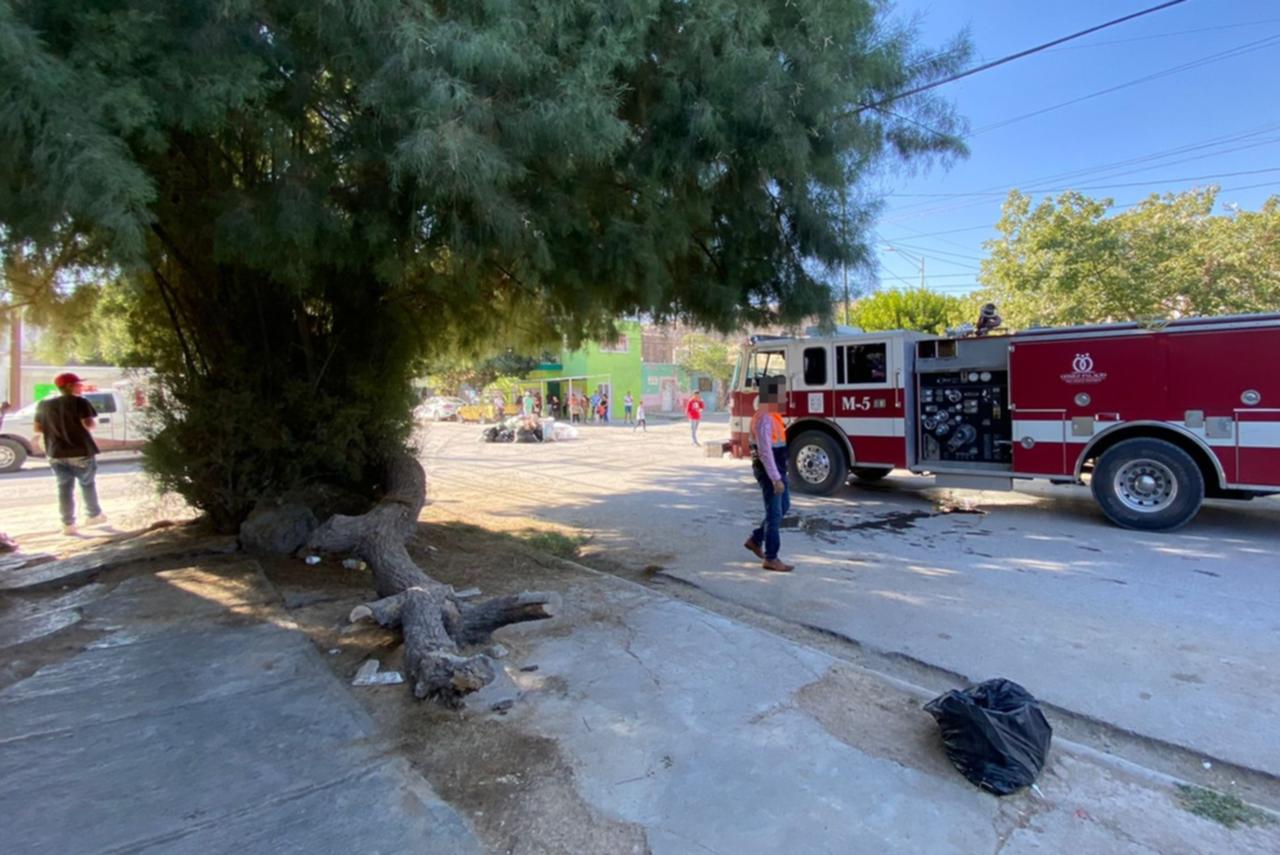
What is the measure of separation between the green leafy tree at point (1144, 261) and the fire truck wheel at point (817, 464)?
11425mm

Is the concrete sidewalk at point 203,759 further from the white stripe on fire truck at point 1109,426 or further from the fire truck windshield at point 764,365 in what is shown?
the white stripe on fire truck at point 1109,426

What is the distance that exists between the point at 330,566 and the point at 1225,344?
9.90 meters

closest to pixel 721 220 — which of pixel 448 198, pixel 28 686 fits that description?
pixel 448 198

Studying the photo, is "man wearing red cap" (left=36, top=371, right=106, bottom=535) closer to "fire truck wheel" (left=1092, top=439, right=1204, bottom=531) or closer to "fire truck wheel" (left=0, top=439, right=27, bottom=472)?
"fire truck wheel" (left=0, top=439, right=27, bottom=472)

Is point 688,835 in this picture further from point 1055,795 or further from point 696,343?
point 696,343

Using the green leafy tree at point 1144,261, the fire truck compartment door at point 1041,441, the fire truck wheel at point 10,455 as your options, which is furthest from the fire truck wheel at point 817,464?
the fire truck wheel at point 10,455

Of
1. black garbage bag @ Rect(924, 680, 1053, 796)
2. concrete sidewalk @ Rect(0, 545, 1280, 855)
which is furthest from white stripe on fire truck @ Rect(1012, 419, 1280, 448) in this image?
black garbage bag @ Rect(924, 680, 1053, 796)

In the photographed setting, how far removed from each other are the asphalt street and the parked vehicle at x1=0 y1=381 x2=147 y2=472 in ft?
37.5

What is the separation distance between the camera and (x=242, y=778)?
9.29ft

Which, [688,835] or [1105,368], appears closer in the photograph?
[688,835]

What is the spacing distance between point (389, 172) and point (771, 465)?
4002mm

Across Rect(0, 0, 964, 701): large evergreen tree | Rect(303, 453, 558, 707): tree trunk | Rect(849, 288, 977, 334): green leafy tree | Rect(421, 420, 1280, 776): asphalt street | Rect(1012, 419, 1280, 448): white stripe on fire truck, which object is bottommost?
Rect(421, 420, 1280, 776): asphalt street

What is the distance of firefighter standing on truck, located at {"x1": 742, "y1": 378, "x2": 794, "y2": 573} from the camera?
6363 mm

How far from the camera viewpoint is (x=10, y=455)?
633 inches
